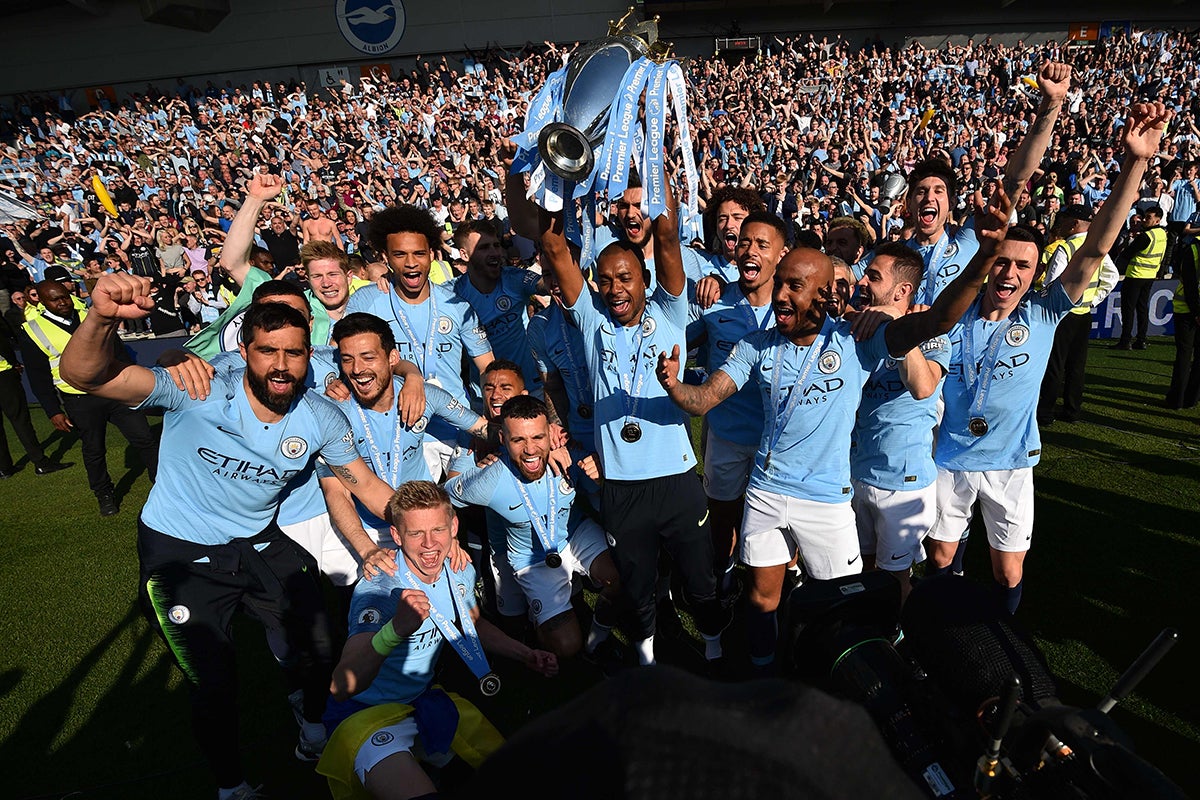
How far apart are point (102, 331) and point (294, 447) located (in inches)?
42.6

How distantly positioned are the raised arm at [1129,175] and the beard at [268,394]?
13.7ft

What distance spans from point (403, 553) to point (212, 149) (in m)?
26.2

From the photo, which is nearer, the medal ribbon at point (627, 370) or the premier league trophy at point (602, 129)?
the premier league trophy at point (602, 129)

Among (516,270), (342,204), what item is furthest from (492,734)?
(342,204)

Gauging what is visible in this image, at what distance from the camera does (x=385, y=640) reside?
129 inches

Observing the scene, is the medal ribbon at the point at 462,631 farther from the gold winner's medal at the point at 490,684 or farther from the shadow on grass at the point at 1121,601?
the shadow on grass at the point at 1121,601

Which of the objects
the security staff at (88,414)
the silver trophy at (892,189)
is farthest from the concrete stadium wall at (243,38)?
the security staff at (88,414)

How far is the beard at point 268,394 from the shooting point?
141 inches

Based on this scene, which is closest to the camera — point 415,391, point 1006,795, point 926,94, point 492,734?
point 1006,795

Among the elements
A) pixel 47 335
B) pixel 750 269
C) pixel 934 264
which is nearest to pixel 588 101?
pixel 750 269

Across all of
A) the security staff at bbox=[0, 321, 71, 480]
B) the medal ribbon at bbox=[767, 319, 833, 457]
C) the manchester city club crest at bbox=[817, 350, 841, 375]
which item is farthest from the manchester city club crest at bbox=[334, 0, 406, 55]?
the manchester city club crest at bbox=[817, 350, 841, 375]

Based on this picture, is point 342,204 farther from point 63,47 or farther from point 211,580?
point 63,47

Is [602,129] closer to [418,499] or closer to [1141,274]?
[418,499]

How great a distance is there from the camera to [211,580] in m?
3.58
